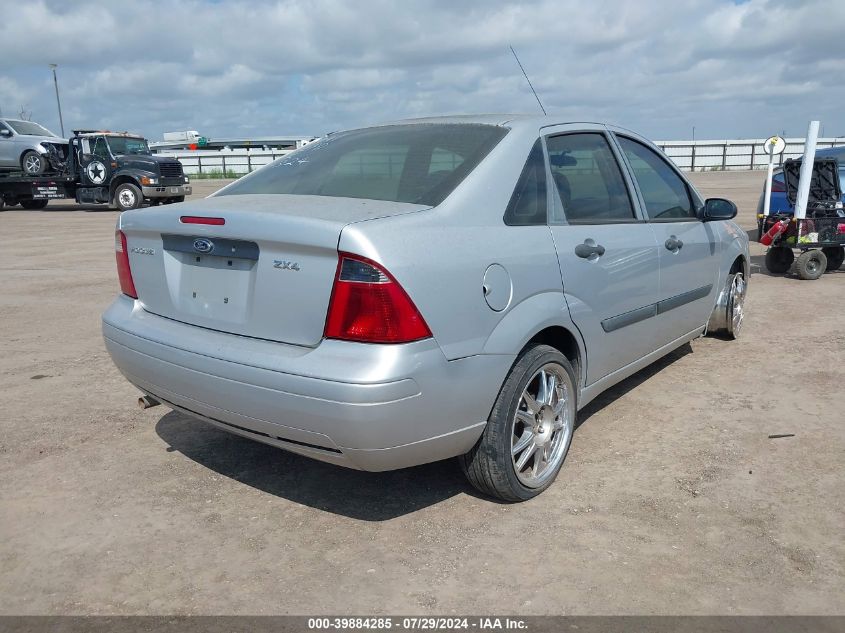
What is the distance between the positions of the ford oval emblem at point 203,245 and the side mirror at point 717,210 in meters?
3.21

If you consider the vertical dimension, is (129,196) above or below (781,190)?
below

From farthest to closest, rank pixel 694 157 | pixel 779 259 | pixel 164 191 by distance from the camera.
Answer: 1. pixel 694 157
2. pixel 164 191
3. pixel 779 259

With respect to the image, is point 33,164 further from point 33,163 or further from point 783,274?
point 783,274

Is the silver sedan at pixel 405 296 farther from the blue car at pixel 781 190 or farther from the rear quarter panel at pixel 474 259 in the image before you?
the blue car at pixel 781 190

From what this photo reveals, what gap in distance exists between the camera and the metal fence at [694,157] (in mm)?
39531

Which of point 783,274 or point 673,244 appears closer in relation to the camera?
point 673,244

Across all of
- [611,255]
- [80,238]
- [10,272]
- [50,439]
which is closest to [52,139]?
[80,238]

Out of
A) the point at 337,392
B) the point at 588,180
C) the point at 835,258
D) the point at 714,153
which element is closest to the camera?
the point at 337,392

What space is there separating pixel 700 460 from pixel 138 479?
8.88 ft

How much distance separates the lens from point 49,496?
3.43m

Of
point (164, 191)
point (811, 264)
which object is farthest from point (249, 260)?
point (164, 191)

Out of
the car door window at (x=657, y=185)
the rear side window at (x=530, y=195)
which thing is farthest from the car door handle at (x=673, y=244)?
the rear side window at (x=530, y=195)

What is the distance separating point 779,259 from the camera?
30.3 ft

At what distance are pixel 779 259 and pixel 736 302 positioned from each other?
3961 mm
